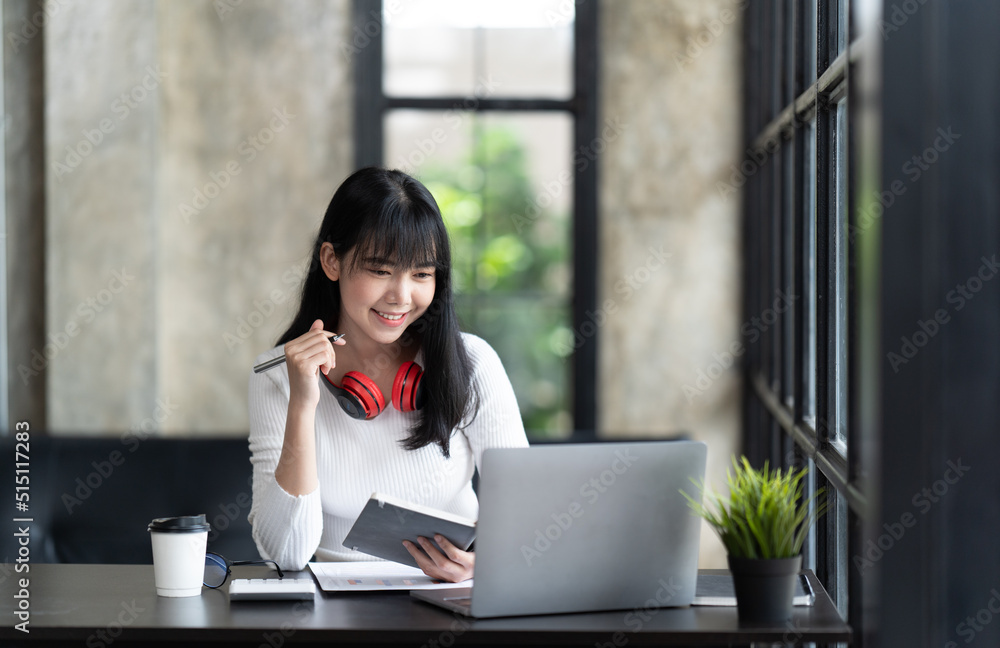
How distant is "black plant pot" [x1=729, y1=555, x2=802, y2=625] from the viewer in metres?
1.41

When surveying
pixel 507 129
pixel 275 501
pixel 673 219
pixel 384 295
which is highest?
pixel 507 129

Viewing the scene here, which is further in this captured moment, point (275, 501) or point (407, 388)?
point (407, 388)

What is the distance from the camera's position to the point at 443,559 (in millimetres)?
1623

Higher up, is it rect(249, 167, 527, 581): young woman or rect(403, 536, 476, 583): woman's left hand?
rect(249, 167, 527, 581): young woman

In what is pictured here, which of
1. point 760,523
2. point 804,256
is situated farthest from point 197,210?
point 760,523

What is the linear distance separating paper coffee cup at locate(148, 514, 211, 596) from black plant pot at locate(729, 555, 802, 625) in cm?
86

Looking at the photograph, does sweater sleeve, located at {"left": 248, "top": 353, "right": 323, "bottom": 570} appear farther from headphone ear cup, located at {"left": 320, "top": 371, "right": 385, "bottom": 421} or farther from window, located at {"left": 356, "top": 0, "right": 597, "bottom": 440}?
window, located at {"left": 356, "top": 0, "right": 597, "bottom": 440}

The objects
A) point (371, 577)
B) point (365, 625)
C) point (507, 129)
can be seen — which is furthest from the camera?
point (507, 129)

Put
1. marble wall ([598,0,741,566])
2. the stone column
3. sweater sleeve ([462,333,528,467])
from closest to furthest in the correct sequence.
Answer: sweater sleeve ([462,333,528,467]) → the stone column → marble wall ([598,0,741,566])

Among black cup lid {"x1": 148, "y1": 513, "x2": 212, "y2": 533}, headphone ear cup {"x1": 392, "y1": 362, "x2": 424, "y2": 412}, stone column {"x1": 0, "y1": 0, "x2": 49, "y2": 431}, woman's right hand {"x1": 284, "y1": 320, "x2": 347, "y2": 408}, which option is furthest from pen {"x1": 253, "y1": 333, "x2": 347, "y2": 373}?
stone column {"x1": 0, "y1": 0, "x2": 49, "y2": 431}

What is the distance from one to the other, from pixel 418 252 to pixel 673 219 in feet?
6.68

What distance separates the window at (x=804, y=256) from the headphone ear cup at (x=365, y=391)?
2.92 feet

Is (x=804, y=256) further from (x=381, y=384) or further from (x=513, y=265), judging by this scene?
(x=513, y=265)

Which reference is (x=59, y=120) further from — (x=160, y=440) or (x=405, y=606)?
(x=405, y=606)
